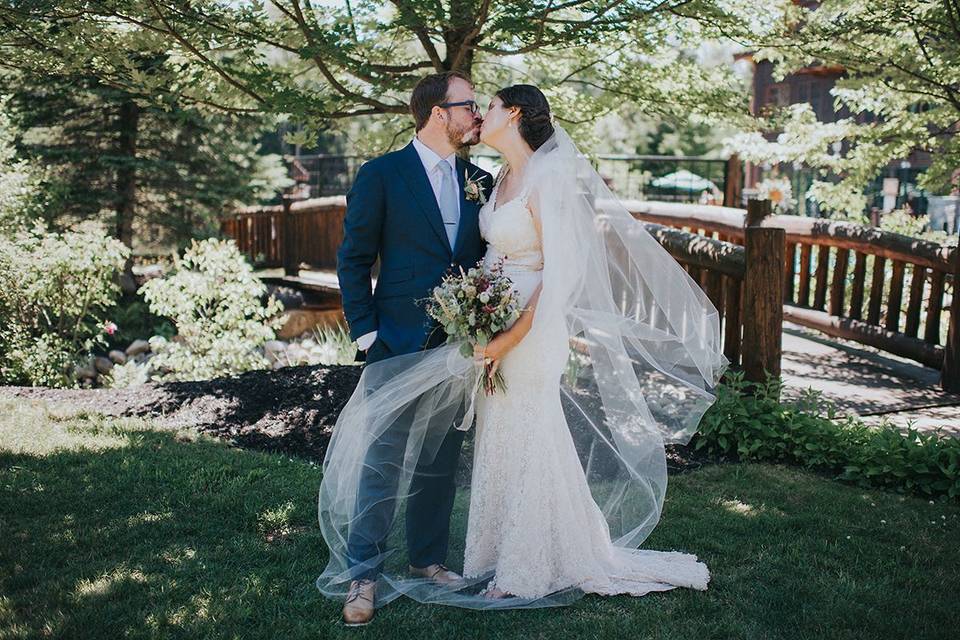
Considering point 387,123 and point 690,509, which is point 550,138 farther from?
point 387,123

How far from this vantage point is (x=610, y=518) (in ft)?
12.5

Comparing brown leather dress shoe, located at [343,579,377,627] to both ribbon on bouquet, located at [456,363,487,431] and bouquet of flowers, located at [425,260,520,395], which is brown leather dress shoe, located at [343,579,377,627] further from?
→ bouquet of flowers, located at [425,260,520,395]

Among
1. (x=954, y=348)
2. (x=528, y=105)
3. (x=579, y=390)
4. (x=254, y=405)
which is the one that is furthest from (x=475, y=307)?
(x=954, y=348)

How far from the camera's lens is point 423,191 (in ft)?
11.6

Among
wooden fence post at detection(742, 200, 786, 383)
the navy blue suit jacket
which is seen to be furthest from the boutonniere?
wooden fence post at detection(742, 200, 786, 383)

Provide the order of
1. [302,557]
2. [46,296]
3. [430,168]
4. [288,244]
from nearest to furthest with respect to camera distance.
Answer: [430,168] → [302,557] → [46,296] → [288,244]

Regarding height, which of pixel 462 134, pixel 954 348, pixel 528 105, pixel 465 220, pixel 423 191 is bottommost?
pixel 954 348

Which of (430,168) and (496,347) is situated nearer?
(496,347)

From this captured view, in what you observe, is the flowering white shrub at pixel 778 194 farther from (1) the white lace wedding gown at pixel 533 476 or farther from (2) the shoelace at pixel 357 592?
(2) the shoelace at pixel 357 592

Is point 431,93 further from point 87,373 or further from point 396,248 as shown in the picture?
point 87,373

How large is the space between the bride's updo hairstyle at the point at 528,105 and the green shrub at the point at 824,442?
102 inches

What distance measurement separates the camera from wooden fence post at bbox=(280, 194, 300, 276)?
12594mm

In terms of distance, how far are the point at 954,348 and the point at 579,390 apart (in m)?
3.88

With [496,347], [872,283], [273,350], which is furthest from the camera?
[273,350]
